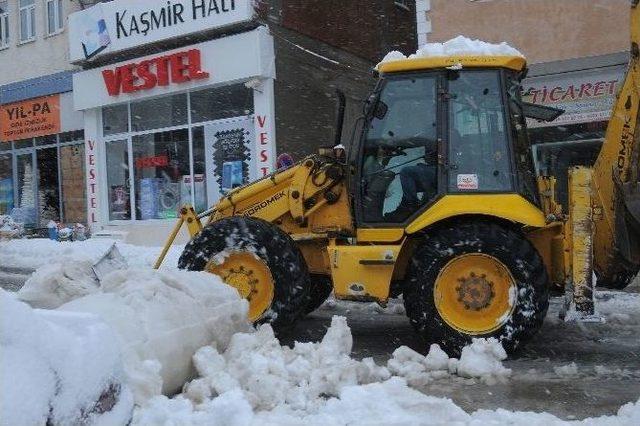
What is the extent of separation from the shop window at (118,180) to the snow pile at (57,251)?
0.89 meters

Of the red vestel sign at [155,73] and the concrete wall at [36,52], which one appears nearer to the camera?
the red vestel sign at [155,73]

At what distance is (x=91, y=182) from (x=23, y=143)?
12.6 ft

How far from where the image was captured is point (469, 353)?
514 cm

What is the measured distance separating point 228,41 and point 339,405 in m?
11.2

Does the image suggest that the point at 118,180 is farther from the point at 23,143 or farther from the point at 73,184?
the point at 23,143

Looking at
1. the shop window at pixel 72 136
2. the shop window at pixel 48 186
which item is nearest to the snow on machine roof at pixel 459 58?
the shop window at pixel 72 136

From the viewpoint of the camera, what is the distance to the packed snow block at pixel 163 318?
390 centimetres

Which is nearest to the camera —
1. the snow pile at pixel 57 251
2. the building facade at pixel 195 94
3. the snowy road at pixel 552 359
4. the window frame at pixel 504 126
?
the snowy road at pixel 552 359

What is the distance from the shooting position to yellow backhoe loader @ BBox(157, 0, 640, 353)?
540cm

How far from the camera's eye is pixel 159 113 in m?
15.9

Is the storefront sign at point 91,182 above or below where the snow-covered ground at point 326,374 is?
above

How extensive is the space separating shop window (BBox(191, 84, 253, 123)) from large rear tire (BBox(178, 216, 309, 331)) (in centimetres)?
869

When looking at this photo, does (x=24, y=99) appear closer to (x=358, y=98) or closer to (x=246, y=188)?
(x=358, y=98)

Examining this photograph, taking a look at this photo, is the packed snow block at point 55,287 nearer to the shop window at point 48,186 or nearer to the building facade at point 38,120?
the building facade at point 38,120
